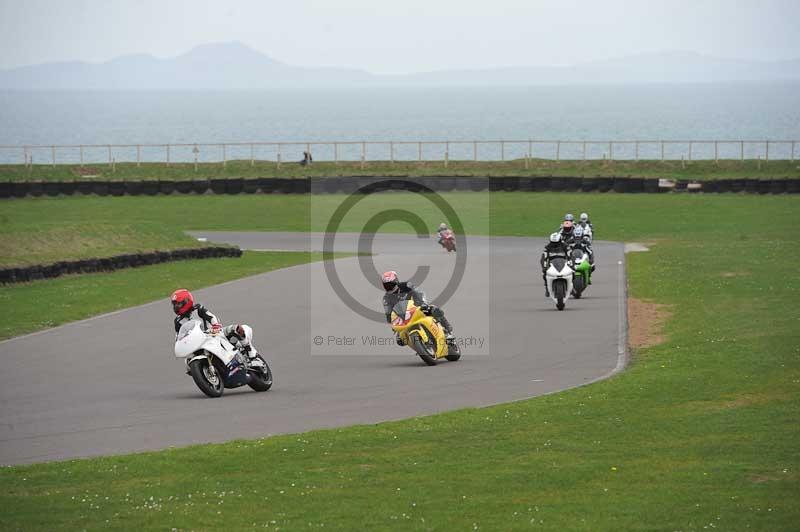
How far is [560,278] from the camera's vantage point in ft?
91.6

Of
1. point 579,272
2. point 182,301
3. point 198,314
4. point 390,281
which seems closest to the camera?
point 198,314

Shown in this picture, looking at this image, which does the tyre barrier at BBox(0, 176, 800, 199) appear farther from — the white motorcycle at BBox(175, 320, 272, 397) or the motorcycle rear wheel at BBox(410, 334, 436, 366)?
the white motorcycle at BBox(175, 320, 272, 397)

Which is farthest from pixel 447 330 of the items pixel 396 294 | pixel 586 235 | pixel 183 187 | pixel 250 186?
pixel 183 187

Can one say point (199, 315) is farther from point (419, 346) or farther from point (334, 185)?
point (334, 185)

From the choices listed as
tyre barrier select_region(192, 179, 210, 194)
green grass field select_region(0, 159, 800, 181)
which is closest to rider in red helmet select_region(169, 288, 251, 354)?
tyre barrier select_region(192, 179, 210, 194)

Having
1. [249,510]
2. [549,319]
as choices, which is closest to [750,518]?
[249,510]

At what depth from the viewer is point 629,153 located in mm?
135625

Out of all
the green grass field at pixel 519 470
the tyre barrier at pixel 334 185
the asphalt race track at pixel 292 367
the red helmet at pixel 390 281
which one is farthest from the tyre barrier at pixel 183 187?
the green grass field at pixel 519 470

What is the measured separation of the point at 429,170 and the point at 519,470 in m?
61.1

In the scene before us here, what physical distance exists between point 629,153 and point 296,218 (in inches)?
3248

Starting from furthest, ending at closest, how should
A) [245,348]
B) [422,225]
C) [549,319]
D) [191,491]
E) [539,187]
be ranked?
1. [539,187]
2. [422,225]
3. [549,319]
4. [245,348]
5. [191,491]

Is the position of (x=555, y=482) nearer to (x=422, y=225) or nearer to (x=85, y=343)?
(x=85, y=343)

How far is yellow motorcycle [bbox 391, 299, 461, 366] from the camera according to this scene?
68.9ft

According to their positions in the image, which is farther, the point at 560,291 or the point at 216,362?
the point at 560,291
